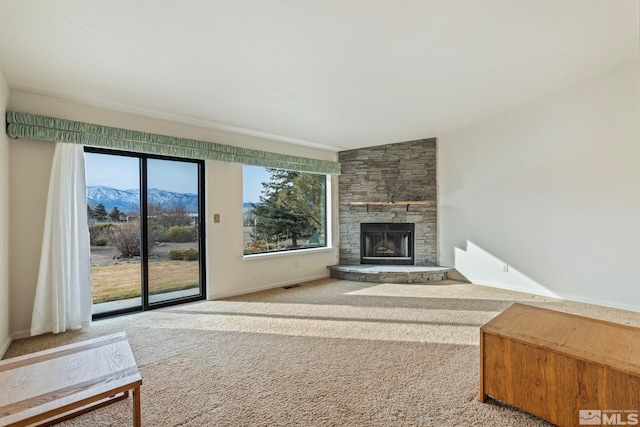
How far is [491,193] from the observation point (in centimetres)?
488

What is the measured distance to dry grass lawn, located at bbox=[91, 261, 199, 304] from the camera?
11.6 ft

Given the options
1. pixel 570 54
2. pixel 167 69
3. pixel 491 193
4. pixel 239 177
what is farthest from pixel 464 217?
pixel 167 69

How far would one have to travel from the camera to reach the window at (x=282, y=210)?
481cm

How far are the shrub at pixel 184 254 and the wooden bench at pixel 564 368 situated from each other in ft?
11.4

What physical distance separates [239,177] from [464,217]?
364 centimetres

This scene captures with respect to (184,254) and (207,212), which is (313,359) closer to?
(184,254)

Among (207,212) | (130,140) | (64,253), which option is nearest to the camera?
(64,253)

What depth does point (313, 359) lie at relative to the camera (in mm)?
2484

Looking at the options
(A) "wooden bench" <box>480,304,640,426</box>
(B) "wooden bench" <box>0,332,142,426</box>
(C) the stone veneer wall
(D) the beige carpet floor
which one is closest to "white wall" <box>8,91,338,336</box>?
(C) the stone veneer wall

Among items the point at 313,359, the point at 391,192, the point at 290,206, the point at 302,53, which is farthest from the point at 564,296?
the point at 302,53

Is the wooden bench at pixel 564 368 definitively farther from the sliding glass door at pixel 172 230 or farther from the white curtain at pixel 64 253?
the white curtain at pixel 64 253

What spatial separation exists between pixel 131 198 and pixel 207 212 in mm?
886

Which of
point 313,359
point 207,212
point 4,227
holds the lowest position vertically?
point 313,359

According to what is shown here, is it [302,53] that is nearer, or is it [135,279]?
[302,53]
